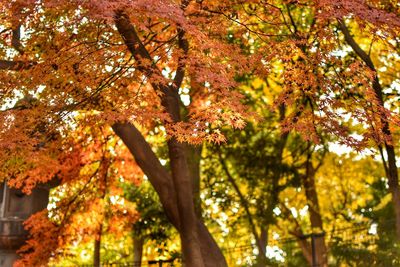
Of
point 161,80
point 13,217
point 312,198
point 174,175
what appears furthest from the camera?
point 312,198

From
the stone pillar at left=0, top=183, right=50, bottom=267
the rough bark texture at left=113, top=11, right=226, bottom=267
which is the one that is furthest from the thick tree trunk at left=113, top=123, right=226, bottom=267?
the stone pillar at left=0, top=183, right=50, bottom=267

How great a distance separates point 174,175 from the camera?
819 centimetres

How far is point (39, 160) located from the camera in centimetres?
750

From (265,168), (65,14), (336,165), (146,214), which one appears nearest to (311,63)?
(65,14)

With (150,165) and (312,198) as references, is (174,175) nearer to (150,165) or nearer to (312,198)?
(150,165)

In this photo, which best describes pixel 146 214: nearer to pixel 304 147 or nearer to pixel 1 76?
pixel 304 147

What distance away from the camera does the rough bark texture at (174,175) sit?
7.70m

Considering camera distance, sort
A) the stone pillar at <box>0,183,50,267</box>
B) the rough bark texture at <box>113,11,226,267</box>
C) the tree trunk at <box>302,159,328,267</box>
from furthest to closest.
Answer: the tree trunk at <box>302,159,328,267</box> → the stone pillar at <box>0,183,50,267</box> → the rough bark texture at <box>113,11,226,267</box>

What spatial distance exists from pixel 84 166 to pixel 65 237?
1596 millimetres

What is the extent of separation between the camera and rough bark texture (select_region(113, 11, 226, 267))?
7.70 meters

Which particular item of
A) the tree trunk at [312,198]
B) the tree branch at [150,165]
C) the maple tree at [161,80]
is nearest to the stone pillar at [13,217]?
the maple tree at [161,80]

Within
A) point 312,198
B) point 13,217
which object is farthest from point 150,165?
point 312,198

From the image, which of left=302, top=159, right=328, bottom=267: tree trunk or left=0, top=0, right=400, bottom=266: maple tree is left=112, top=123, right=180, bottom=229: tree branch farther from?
left=302, top=159, right=328, bottom=267: tree trunk

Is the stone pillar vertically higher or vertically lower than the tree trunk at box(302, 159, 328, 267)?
lower
